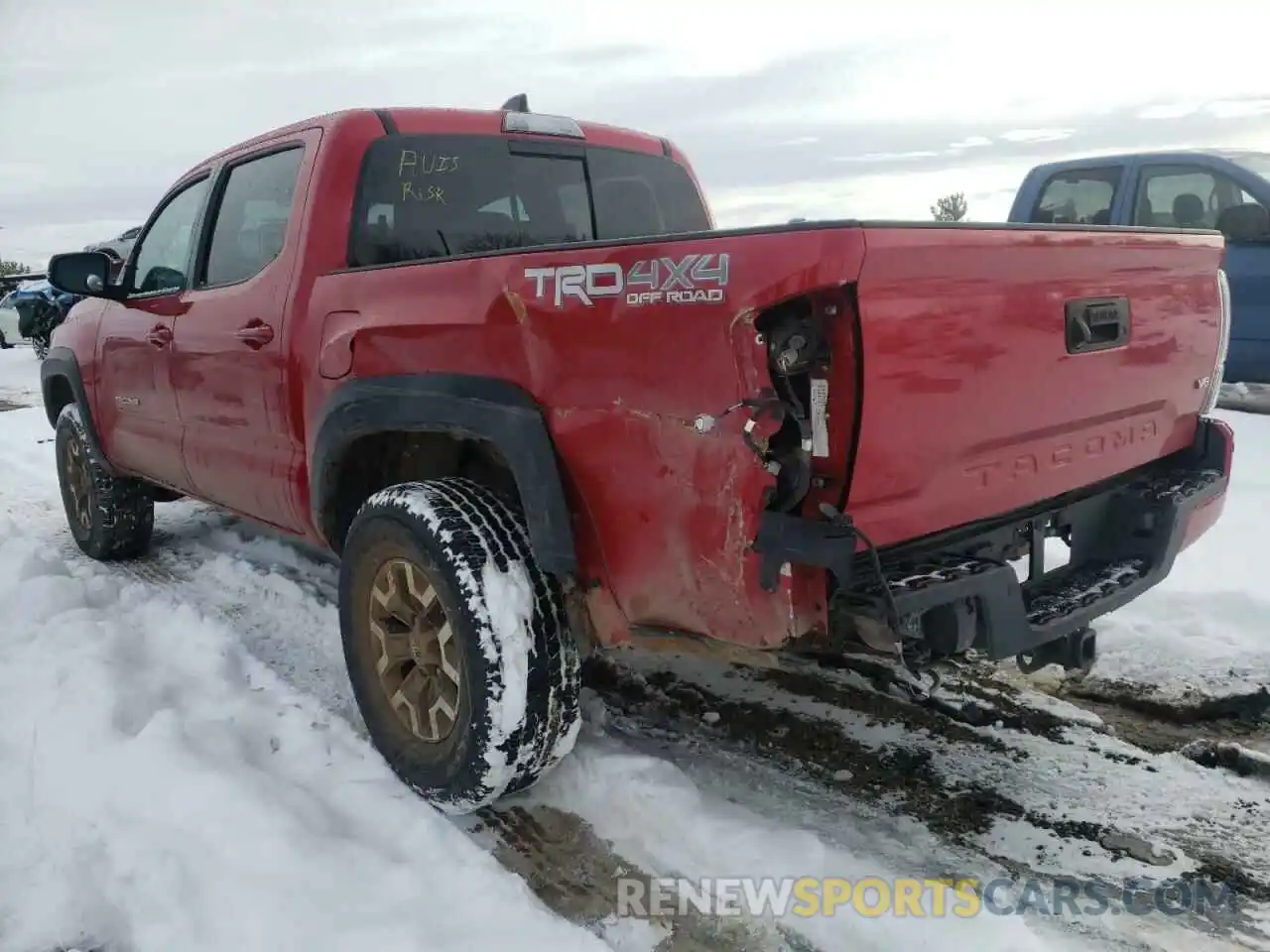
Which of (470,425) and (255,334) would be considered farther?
(255,334)

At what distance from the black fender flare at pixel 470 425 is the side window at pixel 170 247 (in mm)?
1505

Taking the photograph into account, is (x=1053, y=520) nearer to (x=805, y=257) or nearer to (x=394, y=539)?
(x=805, y=257)

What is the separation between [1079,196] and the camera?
7973 millimetres

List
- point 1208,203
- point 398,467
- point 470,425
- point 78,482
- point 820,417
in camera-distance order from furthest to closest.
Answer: point 1208,203 → point 78,482 → point 398,467 → point 470,425 → point 820,417

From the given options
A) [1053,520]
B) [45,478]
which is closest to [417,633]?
[1053,520]

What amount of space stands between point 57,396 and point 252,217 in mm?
2718

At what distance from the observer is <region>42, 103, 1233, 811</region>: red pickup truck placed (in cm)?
198

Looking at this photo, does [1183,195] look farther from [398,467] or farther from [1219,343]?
[398,467]

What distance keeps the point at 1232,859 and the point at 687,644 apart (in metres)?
1.45

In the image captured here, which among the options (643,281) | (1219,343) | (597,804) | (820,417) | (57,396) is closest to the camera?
(820,417)

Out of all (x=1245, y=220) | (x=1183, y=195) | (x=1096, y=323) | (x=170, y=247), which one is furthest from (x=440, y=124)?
(x=1183, y=195)

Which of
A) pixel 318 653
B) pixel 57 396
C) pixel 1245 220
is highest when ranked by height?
pixel 1245 220

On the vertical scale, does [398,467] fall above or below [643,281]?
below

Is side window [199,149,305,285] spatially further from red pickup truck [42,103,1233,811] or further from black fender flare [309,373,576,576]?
black fender flare [309,373,576,576]
